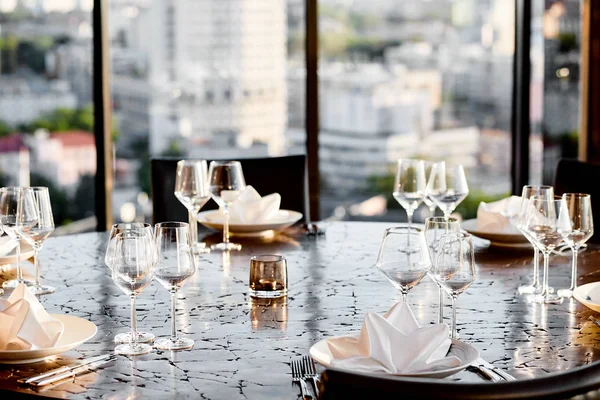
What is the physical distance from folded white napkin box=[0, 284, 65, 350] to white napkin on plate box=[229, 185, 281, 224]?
1.09m

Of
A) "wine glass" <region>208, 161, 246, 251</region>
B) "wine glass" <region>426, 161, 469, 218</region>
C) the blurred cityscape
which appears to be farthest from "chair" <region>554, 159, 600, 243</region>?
the blurred cityscape

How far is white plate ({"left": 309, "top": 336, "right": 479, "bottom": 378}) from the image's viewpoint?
4.11 ft

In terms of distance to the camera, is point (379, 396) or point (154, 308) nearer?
point (379, 396)

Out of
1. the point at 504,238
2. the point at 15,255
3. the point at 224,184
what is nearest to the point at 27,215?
the point at 15,255

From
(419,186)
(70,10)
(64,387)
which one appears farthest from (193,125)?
(64,387)

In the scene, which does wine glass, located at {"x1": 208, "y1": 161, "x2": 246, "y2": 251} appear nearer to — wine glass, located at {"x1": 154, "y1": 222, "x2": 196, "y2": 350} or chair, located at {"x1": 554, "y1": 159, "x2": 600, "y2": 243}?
wine glass, located at {"x1": 154, "y1": 222, "x2": 196, "y2": 350}

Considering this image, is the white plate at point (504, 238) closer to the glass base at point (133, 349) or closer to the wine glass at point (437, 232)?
the wine glass at point (437, 232)

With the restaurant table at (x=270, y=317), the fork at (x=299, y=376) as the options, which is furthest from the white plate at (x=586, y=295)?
the fork at (x=299, y=376)

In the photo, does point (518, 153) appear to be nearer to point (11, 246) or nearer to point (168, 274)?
point (11, 246)

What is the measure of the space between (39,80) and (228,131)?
982 millimetres

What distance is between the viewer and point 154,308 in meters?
1.75

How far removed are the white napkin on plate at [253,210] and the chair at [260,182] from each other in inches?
19.4

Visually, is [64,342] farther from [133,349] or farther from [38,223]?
[38,223]

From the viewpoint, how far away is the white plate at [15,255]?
209cm
